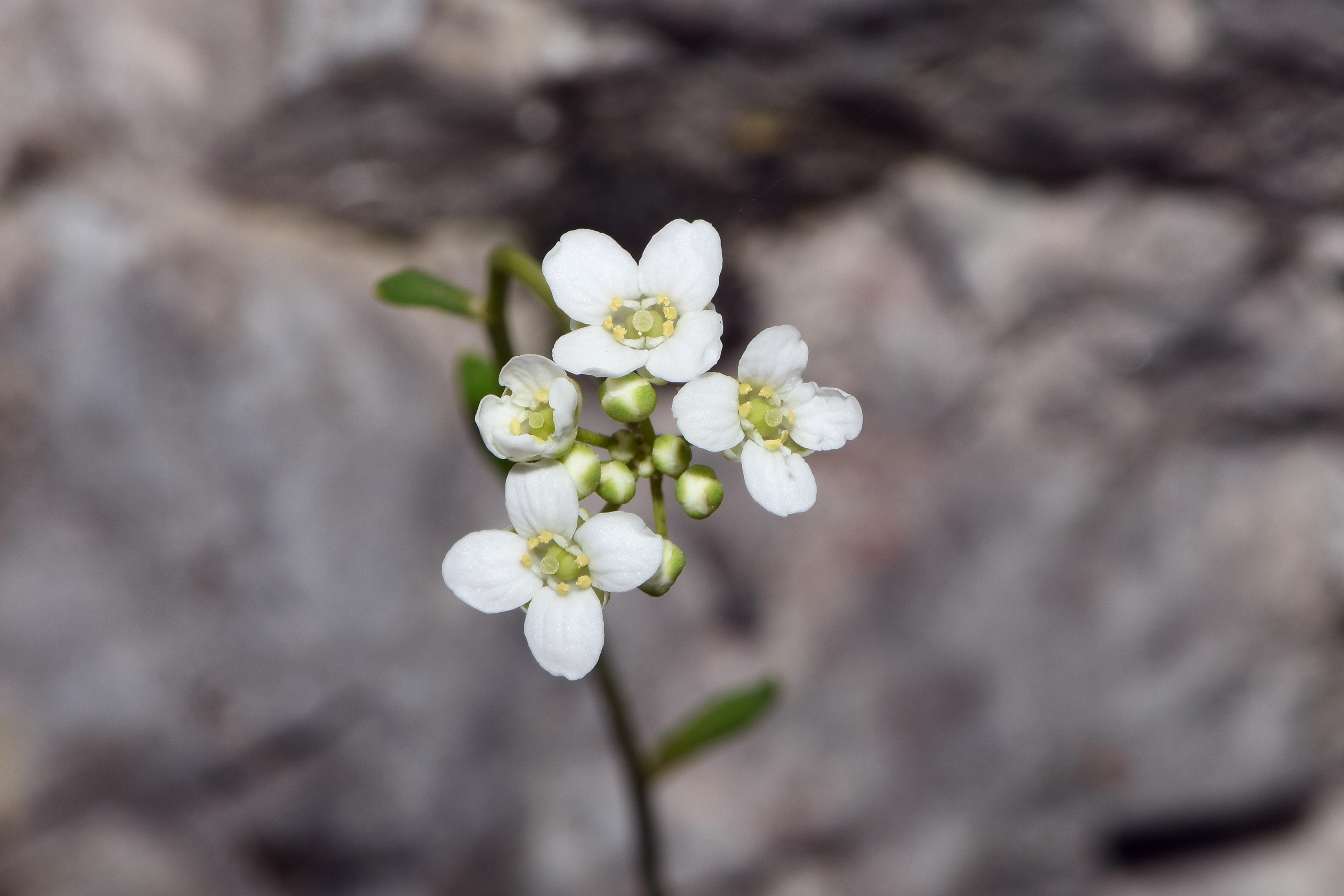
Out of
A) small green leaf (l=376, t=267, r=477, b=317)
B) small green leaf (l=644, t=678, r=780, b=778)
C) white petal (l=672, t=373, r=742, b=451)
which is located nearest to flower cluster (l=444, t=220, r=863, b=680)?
white petal (l=672, t=373, r=742, b=451)

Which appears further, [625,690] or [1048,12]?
[625,690]

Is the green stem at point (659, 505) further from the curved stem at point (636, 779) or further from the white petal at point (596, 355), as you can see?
the curved stem at point (636, 779)

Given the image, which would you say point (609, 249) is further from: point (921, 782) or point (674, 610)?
point (921, 782)

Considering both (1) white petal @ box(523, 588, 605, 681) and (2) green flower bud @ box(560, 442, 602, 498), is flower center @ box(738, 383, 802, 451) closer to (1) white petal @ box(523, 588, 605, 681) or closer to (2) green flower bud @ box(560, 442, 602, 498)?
(2) green flower bud @ box(560, 442, 602, 498)

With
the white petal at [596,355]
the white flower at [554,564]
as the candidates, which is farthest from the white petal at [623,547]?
the white petal at [596,355]

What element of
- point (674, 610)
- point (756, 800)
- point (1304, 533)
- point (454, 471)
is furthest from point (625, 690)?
point (1304, 533)

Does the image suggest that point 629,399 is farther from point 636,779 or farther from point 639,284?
point 636,779

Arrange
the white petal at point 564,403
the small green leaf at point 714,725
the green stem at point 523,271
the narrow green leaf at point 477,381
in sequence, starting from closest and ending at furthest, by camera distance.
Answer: the white petal at point 564,403
the green stem at point 523,271
the narrow green leaf at point 477,381
the small green leaf at point 714,725
